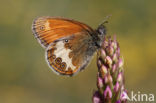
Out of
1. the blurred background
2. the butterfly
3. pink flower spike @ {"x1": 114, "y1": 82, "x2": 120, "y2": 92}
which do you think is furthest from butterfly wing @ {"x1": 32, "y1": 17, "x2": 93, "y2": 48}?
the blurred background

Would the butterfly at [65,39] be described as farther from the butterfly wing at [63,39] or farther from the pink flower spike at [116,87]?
the pink flower spike at [116,87]

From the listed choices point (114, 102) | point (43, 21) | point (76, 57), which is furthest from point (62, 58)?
point (114, 102)

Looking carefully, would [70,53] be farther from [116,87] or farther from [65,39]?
[116,87]

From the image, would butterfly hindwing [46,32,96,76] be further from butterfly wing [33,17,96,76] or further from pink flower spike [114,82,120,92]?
pink flower spike [114,82,120,92]

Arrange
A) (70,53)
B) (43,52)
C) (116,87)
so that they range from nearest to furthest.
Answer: (116,87)
(70,53)
(43,52)

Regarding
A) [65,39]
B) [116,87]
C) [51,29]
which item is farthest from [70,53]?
[116,87]

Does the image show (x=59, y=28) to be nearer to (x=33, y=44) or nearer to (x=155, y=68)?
(x=33, y=44)
